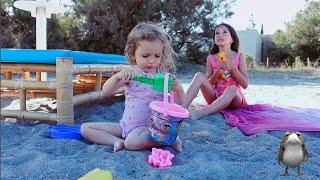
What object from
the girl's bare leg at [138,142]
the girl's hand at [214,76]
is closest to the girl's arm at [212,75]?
the girl's hand at [214,76]

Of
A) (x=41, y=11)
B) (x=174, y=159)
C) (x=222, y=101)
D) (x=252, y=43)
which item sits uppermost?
(x=252, y=43)

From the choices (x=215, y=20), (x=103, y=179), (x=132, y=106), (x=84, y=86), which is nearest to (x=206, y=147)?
(x=132, y=106)

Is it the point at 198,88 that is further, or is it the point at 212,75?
the point at 212,75

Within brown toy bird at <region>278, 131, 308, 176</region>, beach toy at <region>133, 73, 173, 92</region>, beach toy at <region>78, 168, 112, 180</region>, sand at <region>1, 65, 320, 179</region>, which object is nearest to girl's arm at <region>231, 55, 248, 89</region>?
sand at <region>1, 65, 320, 179</region>

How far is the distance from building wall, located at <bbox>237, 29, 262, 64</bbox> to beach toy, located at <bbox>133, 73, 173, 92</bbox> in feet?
48.1

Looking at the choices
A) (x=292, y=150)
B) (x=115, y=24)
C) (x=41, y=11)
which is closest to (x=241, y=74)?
(x=292, y=150)

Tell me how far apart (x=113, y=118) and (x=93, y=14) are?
29.8ft

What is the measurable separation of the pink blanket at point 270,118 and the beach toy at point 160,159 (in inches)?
31.3

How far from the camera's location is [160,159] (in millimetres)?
1679

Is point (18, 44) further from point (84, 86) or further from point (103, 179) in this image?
point (103, 179)

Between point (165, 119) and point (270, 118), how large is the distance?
127 centimetres

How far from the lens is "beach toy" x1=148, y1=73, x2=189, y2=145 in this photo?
1715mm

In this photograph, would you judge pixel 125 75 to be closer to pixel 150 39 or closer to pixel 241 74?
pixel 150 39

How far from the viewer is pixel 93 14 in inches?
454
